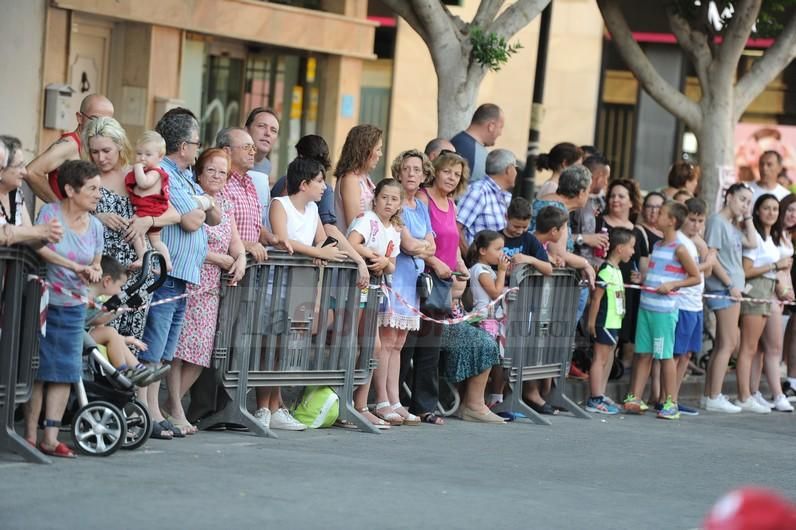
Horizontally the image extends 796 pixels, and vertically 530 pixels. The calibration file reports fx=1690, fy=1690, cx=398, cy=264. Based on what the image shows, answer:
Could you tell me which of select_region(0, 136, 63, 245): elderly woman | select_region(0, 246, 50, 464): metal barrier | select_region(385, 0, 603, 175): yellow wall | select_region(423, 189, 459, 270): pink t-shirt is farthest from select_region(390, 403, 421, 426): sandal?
select_region(385, 0, 603, 175): yellow wall

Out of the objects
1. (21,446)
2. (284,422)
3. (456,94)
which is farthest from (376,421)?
(456,94)

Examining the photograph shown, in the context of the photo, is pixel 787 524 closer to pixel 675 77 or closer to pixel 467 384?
pixel 467 384

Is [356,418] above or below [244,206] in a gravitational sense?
below

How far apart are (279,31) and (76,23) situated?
11.6 feet

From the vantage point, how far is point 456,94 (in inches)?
592

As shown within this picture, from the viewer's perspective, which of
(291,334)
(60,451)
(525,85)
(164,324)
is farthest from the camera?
(525,85)

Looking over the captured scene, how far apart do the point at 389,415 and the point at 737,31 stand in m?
8.14

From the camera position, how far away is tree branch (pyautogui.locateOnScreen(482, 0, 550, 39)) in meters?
15.1

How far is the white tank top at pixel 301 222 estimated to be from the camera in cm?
1114

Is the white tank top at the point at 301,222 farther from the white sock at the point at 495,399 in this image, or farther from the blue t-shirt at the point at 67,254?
the white sock at the point at 495,399

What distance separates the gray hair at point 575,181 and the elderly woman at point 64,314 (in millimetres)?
5608

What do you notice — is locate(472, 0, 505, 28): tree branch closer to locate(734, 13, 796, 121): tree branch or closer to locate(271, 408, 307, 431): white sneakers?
locate(734, 13, 796, 121): tree branch

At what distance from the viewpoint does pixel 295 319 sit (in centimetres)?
1097

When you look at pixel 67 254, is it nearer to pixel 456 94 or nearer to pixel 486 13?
pixel 456 94
